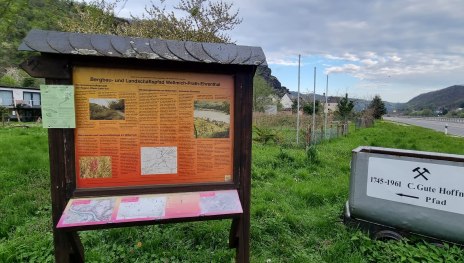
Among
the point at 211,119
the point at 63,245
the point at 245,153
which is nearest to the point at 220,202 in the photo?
the point at 245,153

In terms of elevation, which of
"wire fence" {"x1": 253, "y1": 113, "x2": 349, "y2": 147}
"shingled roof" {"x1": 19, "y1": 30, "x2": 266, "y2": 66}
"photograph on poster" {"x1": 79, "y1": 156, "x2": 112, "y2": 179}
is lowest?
"wire fence" {"x1": 253, "y1": 113, "x2": 349, "y2": 147}

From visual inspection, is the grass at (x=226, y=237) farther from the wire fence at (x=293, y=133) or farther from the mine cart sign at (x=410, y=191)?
the wire fence at (x=293, y=133)

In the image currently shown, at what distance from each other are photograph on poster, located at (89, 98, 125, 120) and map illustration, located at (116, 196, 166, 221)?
72 centimetres

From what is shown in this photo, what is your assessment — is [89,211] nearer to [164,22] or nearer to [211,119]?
[211,119]

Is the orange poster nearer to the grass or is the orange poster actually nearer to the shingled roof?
the shingled roof

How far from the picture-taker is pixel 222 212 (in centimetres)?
241

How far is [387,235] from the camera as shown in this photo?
375 cm

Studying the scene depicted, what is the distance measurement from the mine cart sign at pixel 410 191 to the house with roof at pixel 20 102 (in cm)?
2902

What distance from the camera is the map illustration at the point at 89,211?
220 centimetres

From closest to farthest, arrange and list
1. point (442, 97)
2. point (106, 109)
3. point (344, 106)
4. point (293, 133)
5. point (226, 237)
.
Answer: point (106, 109) → point (226, 237) → point (293, 133) → point (344, 106) → point (442, 97)

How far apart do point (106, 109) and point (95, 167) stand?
0.51 m

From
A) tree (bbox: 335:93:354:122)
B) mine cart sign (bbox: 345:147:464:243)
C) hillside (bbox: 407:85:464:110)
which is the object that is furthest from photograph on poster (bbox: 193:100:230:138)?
hillside (bbox: 407:85:464:110)

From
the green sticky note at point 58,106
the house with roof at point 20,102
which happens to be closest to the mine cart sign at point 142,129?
the green sticky note at point 58,106

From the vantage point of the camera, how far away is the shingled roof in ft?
7.13
